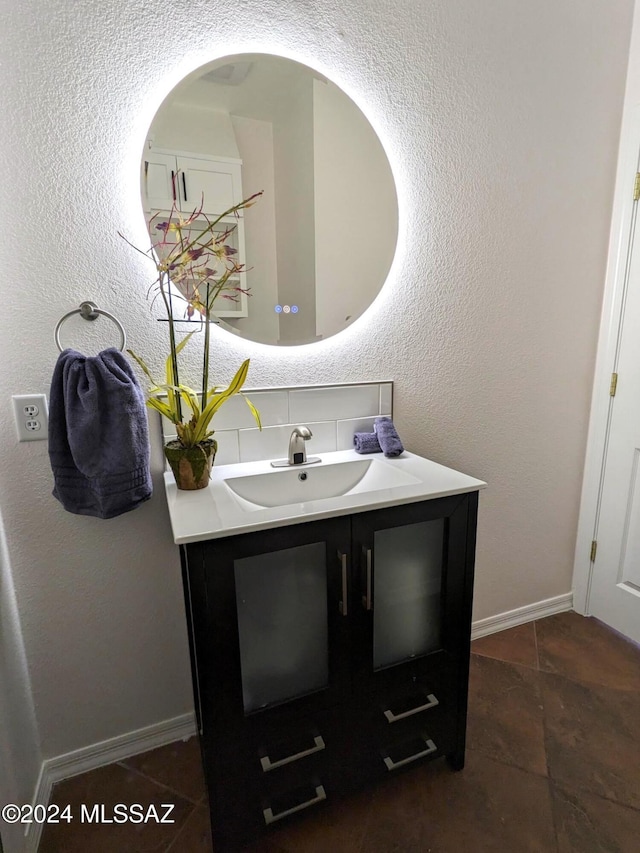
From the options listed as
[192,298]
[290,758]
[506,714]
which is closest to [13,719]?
[290,758]

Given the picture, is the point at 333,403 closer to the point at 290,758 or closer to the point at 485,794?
the point at 290,758

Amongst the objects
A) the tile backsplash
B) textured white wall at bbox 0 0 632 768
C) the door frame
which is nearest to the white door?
the door frame

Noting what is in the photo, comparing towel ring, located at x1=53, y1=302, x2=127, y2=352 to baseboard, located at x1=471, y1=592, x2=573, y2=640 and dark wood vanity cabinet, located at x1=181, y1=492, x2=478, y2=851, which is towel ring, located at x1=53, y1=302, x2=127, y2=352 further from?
baseboard, located at x1=471, y1=592, x2=573, y2=640

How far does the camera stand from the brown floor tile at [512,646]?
5.64ft

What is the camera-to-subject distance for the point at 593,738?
1367 millimetres

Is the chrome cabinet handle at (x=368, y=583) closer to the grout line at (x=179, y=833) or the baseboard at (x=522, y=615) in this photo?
the grout line at (x=179, y=833)

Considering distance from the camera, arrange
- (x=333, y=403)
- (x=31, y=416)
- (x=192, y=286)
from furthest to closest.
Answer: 1. (x=333, y=403)
2. (x=192, y=286)
3. (x=31, y=416)

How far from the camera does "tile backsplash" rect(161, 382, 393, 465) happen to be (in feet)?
4.28

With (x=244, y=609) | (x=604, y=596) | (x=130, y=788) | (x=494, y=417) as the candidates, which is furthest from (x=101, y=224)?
(x=604, y=596)

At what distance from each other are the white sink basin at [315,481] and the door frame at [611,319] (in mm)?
1125

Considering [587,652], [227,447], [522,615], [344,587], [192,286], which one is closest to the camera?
[344,587]

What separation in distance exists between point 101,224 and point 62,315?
10.0 inches

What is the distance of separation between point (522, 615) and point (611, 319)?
1.31 meters

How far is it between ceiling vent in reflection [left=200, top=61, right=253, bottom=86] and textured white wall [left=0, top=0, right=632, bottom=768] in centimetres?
4
